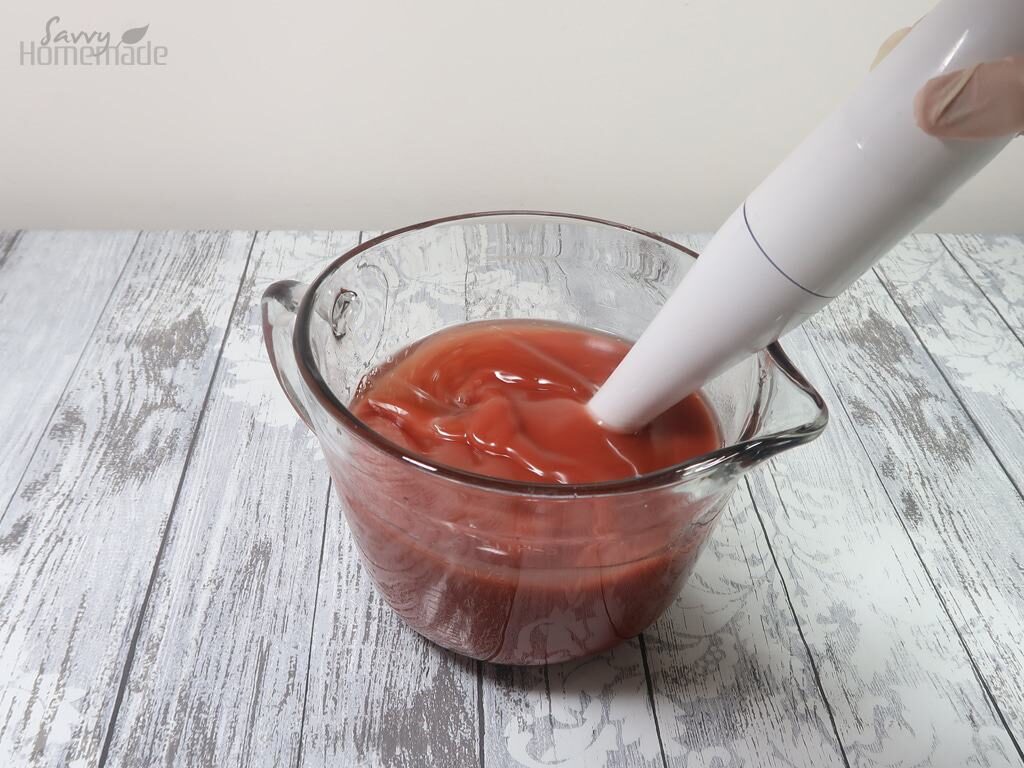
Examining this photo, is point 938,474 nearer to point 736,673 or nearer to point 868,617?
point 868,617

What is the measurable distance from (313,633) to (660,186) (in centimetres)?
96

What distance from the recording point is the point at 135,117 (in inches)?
53.7

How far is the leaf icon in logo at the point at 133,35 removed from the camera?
128 centimetres

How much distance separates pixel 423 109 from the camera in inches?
53.6

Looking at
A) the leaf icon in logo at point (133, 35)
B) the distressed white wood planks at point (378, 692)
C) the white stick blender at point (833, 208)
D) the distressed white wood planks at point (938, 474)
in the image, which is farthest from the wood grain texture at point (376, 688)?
the leaf icon in logo at point (133, 35)

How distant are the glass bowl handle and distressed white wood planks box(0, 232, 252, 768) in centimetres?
24

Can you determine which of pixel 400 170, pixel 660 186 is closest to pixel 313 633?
pixel 400 170

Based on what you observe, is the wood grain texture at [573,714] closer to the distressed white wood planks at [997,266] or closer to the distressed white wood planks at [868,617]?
the distressed white wood planks at [868,617]

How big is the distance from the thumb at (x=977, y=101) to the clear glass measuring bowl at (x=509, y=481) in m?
0.21

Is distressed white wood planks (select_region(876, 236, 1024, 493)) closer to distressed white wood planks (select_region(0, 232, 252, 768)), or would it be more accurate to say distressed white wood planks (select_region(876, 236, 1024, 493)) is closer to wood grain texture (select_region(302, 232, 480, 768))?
wood grain texture (select_region(302, 232, 480, 768))

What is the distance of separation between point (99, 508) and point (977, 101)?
752 millimetres

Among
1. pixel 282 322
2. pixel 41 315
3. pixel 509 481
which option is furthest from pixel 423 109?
pixel 509 481

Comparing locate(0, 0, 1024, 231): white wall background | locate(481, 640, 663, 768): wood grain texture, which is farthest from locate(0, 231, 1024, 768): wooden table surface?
locate(0, 0, 1024, 231): white wall background

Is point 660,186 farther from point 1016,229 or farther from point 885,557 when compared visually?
point 885,557
